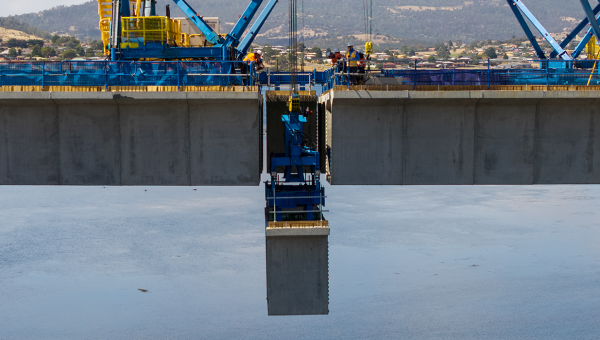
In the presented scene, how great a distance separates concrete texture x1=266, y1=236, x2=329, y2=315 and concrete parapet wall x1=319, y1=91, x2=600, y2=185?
3.16 meters

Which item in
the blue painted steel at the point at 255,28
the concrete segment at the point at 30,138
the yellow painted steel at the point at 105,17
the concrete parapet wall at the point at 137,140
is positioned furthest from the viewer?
the blue painted steel at the point at 255,28

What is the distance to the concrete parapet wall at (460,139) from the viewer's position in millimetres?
24297

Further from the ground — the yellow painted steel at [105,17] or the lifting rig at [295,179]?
the yellow painted steel at [105,17]

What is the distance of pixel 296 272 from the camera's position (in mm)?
25203

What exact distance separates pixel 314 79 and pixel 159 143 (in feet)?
31.7

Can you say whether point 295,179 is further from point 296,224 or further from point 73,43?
point 73,43

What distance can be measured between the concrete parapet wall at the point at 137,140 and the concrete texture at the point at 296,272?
10.0 ft

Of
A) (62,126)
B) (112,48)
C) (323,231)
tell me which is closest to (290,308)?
(323,231)

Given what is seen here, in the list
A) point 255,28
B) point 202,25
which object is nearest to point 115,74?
point 202,25

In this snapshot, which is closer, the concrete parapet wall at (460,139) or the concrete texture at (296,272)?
the concrete parapet wall at (460,139)

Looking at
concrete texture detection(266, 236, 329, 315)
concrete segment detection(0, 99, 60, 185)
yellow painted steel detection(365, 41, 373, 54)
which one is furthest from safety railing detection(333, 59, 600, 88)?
concrete segment detection(0, 99, 60, 185)

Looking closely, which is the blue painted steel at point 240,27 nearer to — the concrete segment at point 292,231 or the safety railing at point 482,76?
the safety railing at point 482,76

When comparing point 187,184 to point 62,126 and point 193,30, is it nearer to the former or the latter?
point 62,126

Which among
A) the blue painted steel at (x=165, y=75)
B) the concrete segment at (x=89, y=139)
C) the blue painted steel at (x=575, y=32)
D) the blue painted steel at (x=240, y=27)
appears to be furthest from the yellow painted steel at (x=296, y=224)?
the blue painted steel at (x=575, y=32)
